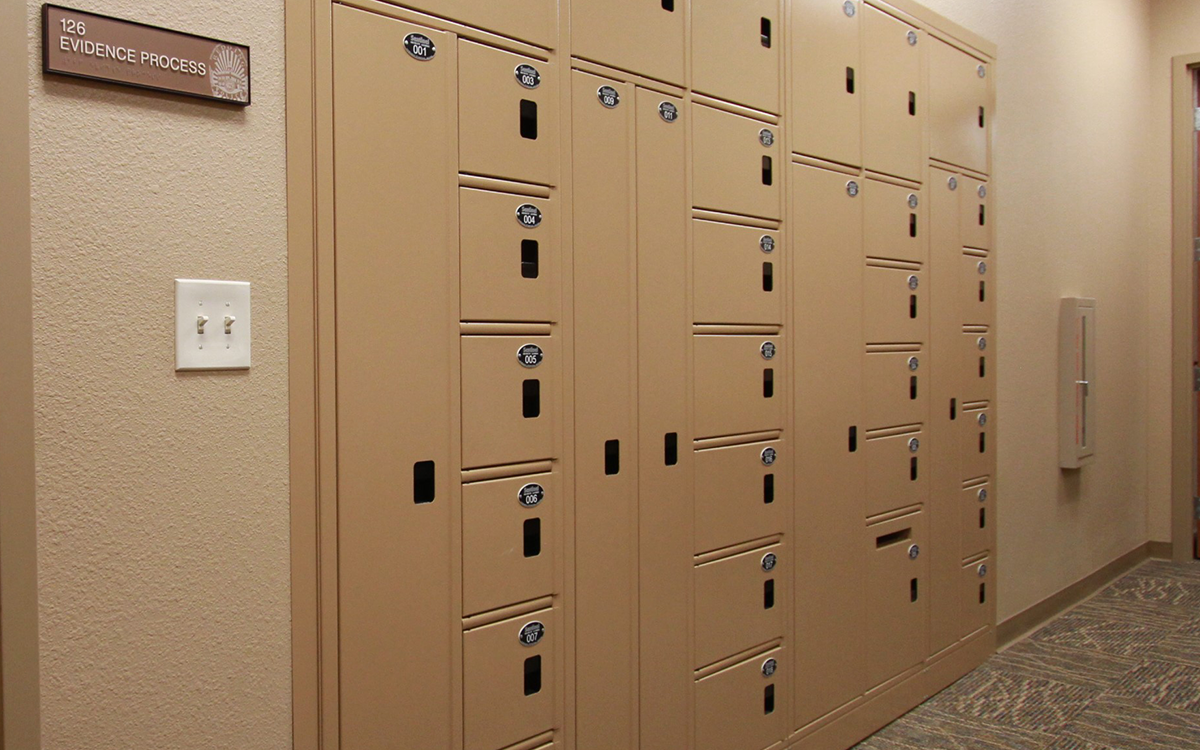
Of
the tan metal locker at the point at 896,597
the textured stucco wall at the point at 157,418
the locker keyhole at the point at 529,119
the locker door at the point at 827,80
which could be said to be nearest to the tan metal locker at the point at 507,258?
the locker keyhole at the point at 529,119

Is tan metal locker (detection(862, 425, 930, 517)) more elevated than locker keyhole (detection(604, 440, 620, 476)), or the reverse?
locker keyhole (detection(604, 440, 620, 476))

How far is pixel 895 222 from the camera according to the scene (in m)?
2.85

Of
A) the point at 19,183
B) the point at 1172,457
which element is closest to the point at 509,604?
the point at 19,183

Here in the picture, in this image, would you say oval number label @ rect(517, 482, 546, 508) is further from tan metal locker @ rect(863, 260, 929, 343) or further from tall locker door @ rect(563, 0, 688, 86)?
tan metal locker @ rect(863, 260, 929, 343)

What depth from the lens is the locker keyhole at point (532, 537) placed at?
1792 millimetres

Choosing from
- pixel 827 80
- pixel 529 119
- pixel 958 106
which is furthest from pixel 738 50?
pixel 958 106

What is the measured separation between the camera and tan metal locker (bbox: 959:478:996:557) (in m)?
3.20

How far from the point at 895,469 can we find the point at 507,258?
1696 mm

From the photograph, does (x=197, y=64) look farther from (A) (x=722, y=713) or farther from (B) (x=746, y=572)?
(A) (x=722, y=713)

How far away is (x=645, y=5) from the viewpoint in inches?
79.3

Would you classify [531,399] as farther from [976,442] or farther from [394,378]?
[976,442]

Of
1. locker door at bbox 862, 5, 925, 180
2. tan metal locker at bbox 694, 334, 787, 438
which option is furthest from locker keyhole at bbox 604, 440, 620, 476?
locker door at bbox 862, 5, 925, 180

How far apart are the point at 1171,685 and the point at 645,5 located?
9.68 ft

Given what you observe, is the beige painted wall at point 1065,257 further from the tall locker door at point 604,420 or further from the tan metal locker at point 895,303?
the tall locker door at point 604,420
